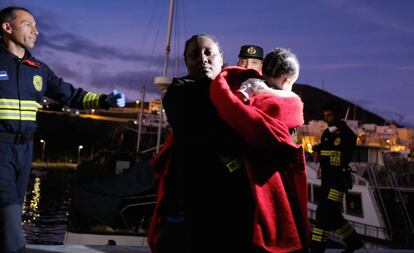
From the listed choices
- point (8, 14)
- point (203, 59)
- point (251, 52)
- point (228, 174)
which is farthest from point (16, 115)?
point (251, 52)

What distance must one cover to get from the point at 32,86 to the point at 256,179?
64.2 inches

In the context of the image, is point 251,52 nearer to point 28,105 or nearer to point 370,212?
point 28,105

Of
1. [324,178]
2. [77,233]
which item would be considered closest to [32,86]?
[324,178]

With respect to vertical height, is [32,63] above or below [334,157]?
above

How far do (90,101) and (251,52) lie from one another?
60.6 inches

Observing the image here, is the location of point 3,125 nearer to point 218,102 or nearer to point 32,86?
point 32,86

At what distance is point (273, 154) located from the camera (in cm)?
193

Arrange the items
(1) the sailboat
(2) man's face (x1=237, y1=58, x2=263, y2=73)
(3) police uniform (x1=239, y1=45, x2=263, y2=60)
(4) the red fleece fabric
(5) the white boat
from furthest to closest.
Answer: (5) the white boat < (1) the sailboat < (3) police uniform (x1=239, y1=45, x2=263, y2=60) < (2) man's face (x1=237, y1=58, x2=263, y2=73) < (4) the red fleece fabric

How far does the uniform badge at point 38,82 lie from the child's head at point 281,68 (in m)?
1.53

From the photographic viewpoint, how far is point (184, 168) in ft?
6.45

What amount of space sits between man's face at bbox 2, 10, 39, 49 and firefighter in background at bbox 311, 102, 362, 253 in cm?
361

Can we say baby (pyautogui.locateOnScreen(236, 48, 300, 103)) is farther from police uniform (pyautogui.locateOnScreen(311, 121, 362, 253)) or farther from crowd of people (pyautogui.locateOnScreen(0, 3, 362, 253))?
police uniform (pyautogui.locateOnScreen(311, 121, 362, 253))

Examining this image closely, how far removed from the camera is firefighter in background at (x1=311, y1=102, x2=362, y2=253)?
5395 millimetres

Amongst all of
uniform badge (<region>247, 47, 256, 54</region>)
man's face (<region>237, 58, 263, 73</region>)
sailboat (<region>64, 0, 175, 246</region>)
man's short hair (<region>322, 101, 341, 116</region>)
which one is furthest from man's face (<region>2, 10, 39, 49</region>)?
sailboat (<region>64, 0, 175, 246</region>)
